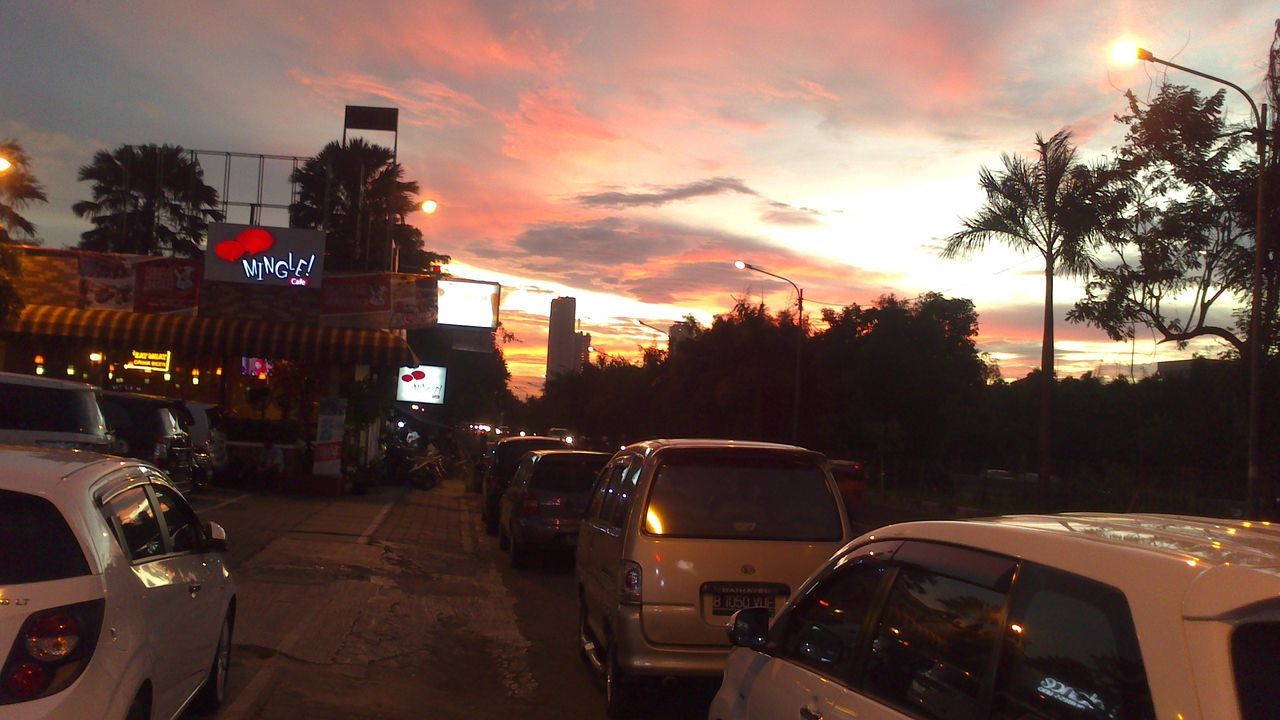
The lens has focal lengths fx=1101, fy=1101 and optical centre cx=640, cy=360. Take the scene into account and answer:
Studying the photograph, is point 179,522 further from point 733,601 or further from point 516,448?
point 516,448

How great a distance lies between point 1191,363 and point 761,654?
54.1m

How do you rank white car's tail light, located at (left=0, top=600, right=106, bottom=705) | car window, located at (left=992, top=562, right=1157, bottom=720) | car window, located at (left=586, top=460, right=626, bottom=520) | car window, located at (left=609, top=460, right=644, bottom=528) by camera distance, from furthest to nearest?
1. car window, located at (left=586, top=460, right=626, bottom=520)
2. car window, located at (left=609, top=460, right=644, bottom=528)
3. white car's tail light, located at (left=0, top=600, right=106, bottom=705)
4. car window, located at (left=992, top=562, right=1157, bottom=720)

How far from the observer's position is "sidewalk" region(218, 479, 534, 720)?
7617 mm

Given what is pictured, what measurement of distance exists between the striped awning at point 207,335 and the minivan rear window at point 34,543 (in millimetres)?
23276

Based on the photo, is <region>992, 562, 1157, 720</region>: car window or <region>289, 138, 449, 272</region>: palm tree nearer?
<region>992, 562, 1157, 720</region>: car window

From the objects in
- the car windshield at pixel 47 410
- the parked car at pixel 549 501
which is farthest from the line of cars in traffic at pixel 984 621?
the parked car at pixel 549 501

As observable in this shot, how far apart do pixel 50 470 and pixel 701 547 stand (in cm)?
377

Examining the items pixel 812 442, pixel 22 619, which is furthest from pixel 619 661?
pixel 812 442

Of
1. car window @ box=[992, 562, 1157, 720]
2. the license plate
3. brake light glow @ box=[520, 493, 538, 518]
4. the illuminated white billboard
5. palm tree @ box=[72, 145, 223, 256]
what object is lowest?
brake light glow @ box=[520, 493, 538, 518]

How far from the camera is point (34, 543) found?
4562 millimetres

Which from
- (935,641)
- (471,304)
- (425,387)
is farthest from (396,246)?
(935,641)

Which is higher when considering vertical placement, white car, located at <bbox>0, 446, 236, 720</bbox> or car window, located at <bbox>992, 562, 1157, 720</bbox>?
car window, located at <bbox>992, 562, 1157, 720</bbox>

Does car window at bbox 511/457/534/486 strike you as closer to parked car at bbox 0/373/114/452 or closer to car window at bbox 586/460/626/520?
parked car at bbox 0/373/114/452

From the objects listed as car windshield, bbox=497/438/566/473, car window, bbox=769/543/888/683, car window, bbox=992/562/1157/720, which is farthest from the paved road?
car window, bbox=992/562/1157/720
